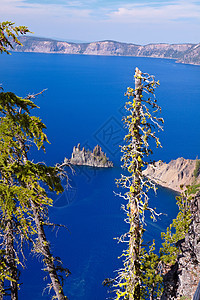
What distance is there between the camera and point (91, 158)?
115 meters

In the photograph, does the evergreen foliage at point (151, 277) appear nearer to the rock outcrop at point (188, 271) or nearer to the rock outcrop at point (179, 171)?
the rock outcrop at point (188, 271)

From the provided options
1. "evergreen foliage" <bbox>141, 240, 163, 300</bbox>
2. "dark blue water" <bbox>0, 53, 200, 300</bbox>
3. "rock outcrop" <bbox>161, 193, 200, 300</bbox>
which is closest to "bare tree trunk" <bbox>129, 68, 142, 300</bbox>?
"rock outcrop" <bbox>161, 193, 200, 300</bbox>

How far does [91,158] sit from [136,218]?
105m

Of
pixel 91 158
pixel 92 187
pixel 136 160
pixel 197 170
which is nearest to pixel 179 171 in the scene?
pixel 197 170

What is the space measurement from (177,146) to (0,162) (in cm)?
12069

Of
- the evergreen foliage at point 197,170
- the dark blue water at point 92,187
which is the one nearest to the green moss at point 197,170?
the evergreen foliage at point 197,170

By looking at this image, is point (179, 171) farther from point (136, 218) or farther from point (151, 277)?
point (136, 218)

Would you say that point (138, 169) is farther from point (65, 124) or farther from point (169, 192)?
point (65, 124)

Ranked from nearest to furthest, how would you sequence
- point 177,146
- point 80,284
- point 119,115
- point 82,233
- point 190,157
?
point 80,284
point 82,233
point 190,157
point 177,146
point 119,115

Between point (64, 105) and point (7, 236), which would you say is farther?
point (64, 105)

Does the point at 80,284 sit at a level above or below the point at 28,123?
above

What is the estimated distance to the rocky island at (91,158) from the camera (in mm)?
112125

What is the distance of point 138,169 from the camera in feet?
32.0

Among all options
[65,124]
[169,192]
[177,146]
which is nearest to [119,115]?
[65,124]
